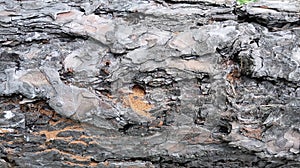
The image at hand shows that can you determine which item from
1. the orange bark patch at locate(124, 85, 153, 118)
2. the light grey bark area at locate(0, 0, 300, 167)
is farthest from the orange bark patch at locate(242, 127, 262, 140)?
the orange bark patch at locate(124, 85, 153, 118)

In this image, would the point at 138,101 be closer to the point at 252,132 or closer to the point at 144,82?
the point at 144,82

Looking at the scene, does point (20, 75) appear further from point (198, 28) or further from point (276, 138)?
point (276, 138)

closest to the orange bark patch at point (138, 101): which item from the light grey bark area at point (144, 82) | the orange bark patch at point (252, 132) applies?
the light grey bark area at point (144, 82)

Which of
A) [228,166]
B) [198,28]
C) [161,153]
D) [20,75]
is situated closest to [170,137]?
[161,153]

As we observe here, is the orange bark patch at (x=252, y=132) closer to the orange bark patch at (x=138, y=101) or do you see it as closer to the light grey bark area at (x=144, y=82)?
the light grey bark area at (x=144, y=82)

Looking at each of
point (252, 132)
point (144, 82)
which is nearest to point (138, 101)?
point (144, 82)

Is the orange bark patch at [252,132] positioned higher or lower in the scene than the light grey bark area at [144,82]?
lower

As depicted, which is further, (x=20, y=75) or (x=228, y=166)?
(x=228, y=166)
